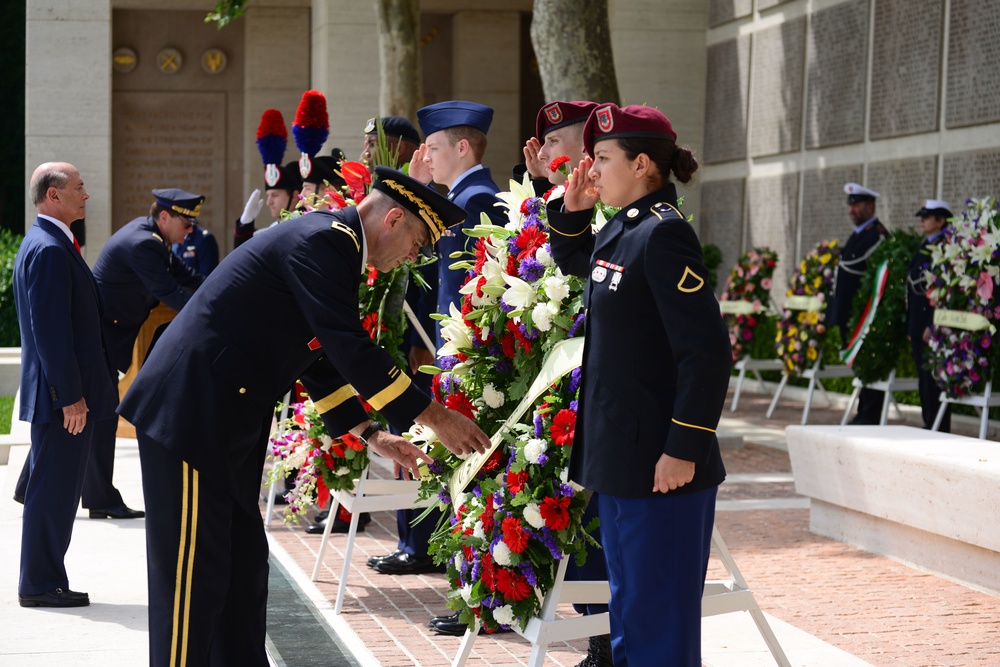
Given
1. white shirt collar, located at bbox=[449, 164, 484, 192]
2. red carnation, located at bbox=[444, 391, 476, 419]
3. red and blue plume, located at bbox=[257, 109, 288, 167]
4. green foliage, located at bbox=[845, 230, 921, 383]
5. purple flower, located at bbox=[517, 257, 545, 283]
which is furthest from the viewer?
green foliage, located at bbox=[845, 230, 921, 383]

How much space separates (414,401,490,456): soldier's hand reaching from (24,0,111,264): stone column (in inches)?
625

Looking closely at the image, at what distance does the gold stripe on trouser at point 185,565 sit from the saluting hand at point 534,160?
2028 mm

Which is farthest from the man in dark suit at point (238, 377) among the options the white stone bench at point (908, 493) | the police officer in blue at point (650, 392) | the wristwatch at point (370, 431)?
the white stone bench at point (908, 493)

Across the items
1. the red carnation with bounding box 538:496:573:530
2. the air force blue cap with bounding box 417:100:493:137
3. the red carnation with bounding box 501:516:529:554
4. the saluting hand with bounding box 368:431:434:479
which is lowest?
the red carnation with bounding box 501:516:529:554

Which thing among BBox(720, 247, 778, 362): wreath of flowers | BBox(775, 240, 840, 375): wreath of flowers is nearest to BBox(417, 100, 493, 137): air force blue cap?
BBox(775, 240, 840, 375): wreath of flowers

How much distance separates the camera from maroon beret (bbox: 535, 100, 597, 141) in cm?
507

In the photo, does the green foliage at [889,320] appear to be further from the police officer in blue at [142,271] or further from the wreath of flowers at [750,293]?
the police officer in blue at [142,271]

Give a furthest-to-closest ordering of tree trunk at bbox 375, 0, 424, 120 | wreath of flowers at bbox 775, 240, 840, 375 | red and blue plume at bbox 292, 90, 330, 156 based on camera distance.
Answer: tree trunk at bbox 375, 0, 424, 120 → wreath of flowers at bbox 775, 240, 840, 375 → red and blue plume at bbox 292, 90, 330, 156

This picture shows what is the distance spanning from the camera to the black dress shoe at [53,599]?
6223mm

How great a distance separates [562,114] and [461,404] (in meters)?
1.22

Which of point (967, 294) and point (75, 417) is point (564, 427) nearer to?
point (75, 417)

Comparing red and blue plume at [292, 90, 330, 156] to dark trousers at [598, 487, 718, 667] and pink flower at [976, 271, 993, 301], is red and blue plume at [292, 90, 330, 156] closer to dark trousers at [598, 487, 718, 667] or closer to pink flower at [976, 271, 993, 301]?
dark trousers at [598, 487, 718, 667]

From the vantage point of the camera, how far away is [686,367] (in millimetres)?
3672

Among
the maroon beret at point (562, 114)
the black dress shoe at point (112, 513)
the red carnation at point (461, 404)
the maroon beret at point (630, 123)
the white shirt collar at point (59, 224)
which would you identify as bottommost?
the black dress shoe at point (112, 513)
